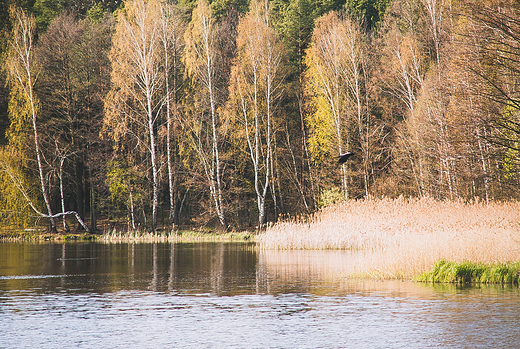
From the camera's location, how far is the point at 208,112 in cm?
4122

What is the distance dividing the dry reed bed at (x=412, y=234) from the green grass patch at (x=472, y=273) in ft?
1.02

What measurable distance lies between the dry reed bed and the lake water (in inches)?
43.3

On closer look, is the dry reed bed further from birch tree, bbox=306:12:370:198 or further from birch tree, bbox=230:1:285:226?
birch tree, bbox=230:1:285:226

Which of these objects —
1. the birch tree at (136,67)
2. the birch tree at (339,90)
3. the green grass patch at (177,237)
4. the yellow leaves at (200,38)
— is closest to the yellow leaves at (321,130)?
the birch tree at (339,90)

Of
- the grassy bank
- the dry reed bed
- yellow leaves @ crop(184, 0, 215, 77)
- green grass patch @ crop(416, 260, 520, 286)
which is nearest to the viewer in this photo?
green grass patch @ crop(416, 260, 520, 286)

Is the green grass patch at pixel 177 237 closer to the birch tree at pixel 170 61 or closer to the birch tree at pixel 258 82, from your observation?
the birch tree at pixel 170 61

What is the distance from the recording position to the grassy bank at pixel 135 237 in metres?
35.5

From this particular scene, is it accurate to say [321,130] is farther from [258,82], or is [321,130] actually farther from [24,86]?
[24,86]

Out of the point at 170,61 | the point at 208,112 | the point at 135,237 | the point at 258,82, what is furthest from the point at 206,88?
the point at 135,237

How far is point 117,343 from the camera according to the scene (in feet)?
31.3

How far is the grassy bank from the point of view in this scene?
35469mm

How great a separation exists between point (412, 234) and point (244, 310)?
9374 mm

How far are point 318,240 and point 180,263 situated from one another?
20.5ft

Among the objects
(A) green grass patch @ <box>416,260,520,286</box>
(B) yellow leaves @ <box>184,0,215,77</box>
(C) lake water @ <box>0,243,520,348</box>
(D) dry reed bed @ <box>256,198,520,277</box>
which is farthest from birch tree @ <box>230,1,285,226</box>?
(A) green grass patch @ <box>416,260,520,286</box>
